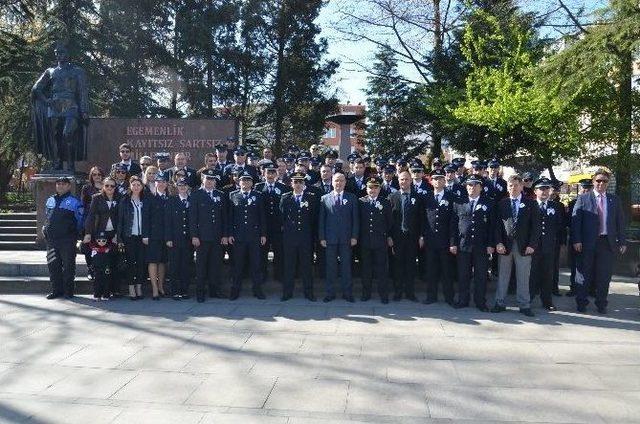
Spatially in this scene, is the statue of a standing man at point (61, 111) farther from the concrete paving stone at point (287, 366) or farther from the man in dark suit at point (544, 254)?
the man in dark suit at point (544, 254)

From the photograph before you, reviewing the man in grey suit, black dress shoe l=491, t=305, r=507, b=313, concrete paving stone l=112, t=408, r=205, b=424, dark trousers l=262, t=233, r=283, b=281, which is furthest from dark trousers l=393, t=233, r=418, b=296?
concrete paving stone l=112, t=408, r=205, b=424

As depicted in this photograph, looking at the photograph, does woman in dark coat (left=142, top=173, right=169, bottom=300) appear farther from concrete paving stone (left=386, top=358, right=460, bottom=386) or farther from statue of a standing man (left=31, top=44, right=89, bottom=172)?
statue of a standing man (left=31, top=44, right=89, bottom=172)

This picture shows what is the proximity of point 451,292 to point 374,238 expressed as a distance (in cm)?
140

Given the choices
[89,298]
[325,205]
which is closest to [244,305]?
[325,205]

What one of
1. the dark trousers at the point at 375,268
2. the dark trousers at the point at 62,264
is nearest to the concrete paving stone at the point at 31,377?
the dark trousers at the point at 62,264

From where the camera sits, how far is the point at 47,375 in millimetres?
4945

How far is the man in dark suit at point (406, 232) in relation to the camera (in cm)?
812

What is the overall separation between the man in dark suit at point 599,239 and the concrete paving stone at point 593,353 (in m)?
1.66

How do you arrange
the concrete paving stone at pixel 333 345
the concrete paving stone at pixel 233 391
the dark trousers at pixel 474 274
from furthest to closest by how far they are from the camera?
1. the dark trousers at pixel 474 274
2. the concrete paving stone at pixel 333 345
3. the concrete paving stone at pixel 233 391

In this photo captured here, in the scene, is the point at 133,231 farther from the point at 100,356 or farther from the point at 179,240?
the point at 100,356

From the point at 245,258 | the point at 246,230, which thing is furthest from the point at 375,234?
the point at 245,258

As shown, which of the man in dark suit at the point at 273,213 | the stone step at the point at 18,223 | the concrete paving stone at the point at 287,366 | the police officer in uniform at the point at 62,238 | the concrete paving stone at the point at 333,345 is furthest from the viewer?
the stone step at the point at 18,223

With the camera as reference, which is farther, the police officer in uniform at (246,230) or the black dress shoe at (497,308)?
the police officer in uniform at (246,230)

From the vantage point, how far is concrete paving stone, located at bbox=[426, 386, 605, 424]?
405 cm
